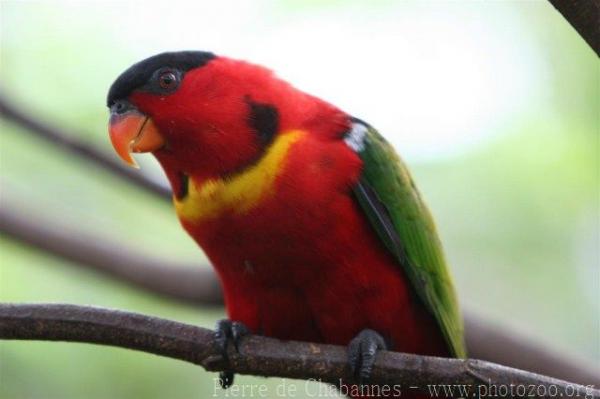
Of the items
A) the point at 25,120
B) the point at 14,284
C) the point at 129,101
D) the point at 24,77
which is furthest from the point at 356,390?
the point at 24,77

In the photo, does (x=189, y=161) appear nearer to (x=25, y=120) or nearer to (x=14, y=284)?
(x=25, y=120)

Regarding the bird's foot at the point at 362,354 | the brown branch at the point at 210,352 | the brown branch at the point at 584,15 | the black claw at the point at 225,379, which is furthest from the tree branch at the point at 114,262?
the brown branch at the point at 584,15

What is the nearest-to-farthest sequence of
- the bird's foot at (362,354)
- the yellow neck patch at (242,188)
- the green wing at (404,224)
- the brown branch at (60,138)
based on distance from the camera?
1. the bird's foot at (362,354)
2. the yellow neck patch at (242,188)
3. the green wing at (404,224)
4. the brown branch at (60,138)

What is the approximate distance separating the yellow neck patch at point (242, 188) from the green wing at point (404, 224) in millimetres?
343

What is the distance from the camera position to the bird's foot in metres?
3.10

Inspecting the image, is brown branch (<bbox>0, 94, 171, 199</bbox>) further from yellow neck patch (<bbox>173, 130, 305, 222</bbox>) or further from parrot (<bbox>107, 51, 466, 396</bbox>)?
yellow neck patch (<bbox>173, 130, 305, 222</bbox>)

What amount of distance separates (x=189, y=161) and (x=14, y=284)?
3461mm

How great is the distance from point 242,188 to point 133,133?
485 millimetres

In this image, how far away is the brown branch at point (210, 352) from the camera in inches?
110

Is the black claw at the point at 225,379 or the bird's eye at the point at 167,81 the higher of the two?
the bird's eye at the point at 167,81

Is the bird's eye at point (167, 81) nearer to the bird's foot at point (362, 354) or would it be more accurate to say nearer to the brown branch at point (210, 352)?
the brown branch at point (210, 352)

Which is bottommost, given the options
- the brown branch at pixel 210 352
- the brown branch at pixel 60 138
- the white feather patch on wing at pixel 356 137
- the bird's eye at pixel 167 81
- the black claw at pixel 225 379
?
the brown branch at pixel 210 352

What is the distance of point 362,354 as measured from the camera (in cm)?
319

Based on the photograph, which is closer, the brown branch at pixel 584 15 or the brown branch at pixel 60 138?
the brown branch at pixel 584 15
